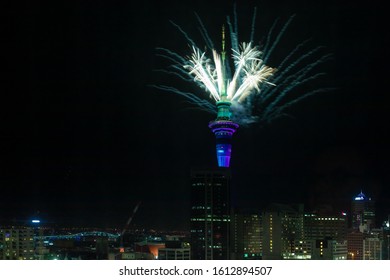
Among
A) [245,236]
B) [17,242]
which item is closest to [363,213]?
[245,236]

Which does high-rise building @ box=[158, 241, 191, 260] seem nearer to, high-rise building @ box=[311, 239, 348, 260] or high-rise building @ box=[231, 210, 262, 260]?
high-rise building @ box=[231, 210, 262, 260]

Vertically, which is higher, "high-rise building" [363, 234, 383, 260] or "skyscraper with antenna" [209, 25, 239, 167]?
"skyscraper with antenna" [209, 25, 239, 167]

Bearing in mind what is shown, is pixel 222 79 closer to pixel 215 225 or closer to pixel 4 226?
pixel 215 225

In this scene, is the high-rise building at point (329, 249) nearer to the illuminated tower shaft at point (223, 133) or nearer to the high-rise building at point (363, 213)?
the high-rise building at point (363, 213)

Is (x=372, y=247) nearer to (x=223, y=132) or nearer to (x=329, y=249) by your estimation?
(x=329, y=249)

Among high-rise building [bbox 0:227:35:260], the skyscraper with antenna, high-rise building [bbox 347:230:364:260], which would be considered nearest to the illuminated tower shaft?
the skyscraper with antenna

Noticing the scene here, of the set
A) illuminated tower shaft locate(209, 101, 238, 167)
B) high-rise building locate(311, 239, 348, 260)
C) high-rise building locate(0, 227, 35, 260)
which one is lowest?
high-rise building locate(311, 239, 348, 260)

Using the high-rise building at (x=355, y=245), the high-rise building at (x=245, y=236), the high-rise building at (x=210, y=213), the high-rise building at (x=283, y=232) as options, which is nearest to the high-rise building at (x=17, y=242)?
the high-rise building at (x=210, y=213)
